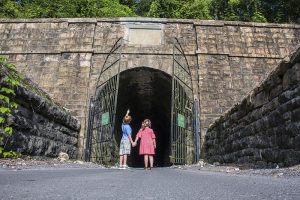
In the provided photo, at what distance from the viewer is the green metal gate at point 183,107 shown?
11.4 m

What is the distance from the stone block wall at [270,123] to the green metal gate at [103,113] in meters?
4.88

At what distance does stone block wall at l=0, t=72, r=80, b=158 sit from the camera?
627 centimetres

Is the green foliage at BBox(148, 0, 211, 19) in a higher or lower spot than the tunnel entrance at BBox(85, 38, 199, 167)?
higher

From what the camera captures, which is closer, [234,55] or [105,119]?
[105,119]

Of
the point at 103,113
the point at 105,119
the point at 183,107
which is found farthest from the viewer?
the point at 183,107

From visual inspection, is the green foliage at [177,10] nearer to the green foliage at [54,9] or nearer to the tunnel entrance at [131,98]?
the green foliage at [54,9]

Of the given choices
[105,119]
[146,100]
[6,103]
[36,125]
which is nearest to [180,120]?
[105,119]

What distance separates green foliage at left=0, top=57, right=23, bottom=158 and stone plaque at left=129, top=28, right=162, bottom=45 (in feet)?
23.1

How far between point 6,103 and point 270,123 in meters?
4.69

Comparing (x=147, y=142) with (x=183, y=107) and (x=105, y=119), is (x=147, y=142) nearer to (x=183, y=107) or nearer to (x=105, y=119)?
(x=105, y=119)

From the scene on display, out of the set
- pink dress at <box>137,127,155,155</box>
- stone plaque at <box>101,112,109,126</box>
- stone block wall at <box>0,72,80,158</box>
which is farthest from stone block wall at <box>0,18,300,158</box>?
pink dress at <box>137,127,155,155</box>

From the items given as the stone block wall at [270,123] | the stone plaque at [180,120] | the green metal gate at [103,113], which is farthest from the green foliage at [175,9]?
the stone block wall at [270,123]

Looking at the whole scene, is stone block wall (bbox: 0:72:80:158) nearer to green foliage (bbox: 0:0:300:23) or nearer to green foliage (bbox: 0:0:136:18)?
green foliage (bbox: 0:0:136:18)

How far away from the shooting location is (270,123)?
5.52m
